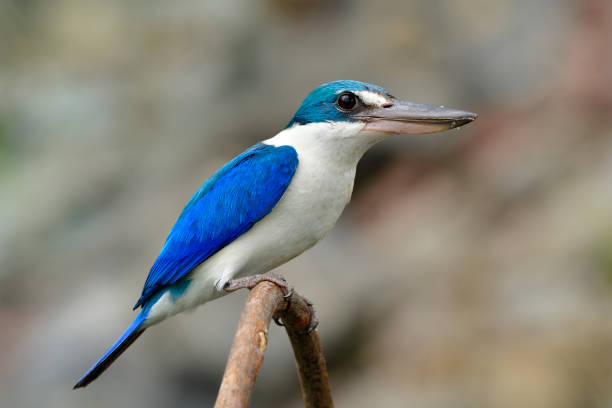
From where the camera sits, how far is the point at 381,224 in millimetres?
7422

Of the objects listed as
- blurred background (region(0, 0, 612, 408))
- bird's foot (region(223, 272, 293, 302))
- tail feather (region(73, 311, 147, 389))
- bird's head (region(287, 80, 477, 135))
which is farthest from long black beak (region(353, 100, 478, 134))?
blurred background (region(0, 0, 612, 408))

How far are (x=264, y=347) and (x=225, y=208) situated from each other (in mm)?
1112

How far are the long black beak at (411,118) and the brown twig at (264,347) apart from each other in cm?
65

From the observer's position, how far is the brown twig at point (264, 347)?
146 centimetres

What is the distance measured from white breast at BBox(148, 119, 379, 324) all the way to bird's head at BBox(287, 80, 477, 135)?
4cm

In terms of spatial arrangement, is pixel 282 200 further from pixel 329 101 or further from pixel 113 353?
pixel 113 353

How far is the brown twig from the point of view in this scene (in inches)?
57.6

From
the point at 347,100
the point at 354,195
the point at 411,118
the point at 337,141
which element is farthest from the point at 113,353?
the point at 354,195

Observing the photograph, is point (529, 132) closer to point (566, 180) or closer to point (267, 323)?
point (566, 180)

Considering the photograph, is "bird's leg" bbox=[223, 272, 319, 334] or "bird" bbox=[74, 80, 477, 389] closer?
"bird's leg" bbox=[223, 272, 319, 334]

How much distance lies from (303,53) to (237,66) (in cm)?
77

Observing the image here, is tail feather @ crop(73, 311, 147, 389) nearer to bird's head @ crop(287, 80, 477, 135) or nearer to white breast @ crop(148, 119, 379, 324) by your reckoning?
white breast @ crop(148, 119, 379, 324)

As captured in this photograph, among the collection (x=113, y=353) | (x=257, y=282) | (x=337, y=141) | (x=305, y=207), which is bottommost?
(x=113, y=353)

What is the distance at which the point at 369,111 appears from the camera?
2.58m
